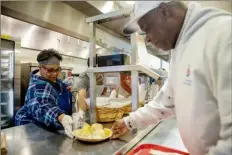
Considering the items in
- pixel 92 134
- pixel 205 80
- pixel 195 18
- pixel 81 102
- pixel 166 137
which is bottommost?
pixel 166 137

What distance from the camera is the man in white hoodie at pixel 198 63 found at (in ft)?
1.71

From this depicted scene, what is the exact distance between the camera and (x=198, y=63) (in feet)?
2.00

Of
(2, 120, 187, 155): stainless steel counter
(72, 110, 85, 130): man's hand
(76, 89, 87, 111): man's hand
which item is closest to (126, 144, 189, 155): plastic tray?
(2, 120, 187, 155): stainless steel counter

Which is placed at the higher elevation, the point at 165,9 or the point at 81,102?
the point at 165,9

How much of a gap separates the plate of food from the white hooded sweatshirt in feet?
1.60

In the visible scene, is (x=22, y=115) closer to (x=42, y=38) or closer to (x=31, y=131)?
(x=31, y=131)

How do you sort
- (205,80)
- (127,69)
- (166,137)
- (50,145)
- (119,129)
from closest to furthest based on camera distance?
(205,80)
(50,145)
(119,129)
(127,69)
(166,137)

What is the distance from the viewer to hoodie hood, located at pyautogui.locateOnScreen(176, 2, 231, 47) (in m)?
0.66

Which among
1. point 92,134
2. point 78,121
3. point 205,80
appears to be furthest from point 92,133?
point 205,80

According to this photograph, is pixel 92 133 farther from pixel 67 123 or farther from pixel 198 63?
pixel 198 63

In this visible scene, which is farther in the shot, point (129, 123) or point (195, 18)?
point (129, 123)

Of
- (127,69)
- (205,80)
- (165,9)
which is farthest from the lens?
(127,69)

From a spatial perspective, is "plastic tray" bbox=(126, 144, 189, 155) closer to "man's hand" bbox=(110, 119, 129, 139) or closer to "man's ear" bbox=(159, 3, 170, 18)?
"man's hand" bbox=(110, 119, 129, 139)

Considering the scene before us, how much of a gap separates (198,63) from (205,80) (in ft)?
0.21
